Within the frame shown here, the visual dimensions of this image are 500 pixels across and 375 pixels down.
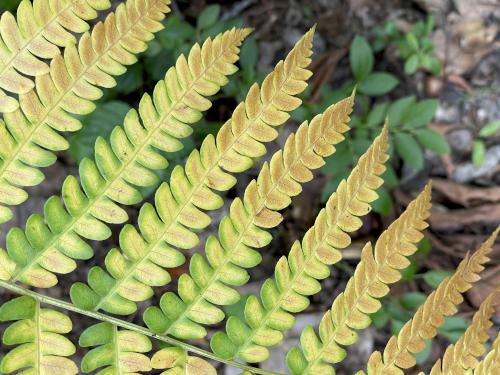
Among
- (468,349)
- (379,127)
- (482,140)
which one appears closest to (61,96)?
(468,349)

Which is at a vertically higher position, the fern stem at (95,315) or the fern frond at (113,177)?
the fern frond at (113,177)

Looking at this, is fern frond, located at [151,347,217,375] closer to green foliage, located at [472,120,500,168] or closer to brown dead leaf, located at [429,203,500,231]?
brown dead leaf, located at [429,203,500,231]

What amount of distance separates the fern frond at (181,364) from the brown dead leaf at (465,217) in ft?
5.84

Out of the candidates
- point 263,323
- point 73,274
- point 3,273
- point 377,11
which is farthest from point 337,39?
point 3,273

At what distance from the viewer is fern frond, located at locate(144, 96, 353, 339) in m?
1.43

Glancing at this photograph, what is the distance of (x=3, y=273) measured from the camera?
1.43 metres

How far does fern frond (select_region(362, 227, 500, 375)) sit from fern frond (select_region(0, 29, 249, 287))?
2.37 ft

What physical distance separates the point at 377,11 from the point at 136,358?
2407 millimetres

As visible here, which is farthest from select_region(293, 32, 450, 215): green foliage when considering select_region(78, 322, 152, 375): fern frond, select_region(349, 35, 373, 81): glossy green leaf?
select_region(78, 322, 152, 375): fern frond

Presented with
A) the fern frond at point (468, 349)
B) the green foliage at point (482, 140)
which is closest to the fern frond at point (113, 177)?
the fern frond at point (468, 349)

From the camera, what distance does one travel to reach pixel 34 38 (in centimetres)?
137

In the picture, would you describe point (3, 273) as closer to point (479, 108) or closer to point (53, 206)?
point (53, 206)

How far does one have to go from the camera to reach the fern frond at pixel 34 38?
136 cm

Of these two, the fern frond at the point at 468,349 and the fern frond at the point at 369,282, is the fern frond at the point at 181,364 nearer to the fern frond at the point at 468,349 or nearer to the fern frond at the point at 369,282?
the fern frond at the point at 369,282
